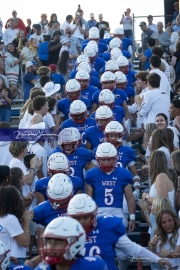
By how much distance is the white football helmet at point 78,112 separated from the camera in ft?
40.2

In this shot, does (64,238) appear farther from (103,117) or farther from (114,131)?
(103,117)

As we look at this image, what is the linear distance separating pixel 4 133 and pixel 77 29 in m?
12.0

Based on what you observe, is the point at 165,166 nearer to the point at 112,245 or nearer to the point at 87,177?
the point at 87,177

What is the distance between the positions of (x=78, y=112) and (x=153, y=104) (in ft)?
4.97

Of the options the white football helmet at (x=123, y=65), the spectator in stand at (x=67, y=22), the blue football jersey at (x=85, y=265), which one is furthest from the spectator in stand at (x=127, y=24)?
the blue football jersey at (x=85, y=265)

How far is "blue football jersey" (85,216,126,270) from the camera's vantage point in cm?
725

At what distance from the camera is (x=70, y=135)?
10.5m

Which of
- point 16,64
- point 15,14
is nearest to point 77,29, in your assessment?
point 15,14

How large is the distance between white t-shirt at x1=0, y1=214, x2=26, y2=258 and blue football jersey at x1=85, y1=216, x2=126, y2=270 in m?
0.86

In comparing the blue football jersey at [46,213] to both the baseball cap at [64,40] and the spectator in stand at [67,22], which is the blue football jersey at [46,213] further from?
the spectator in stand at [67,22]

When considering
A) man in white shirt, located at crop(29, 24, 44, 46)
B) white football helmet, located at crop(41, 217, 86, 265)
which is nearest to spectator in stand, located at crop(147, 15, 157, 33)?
man in white shirt, located at crop(29, 24, 44, 46)

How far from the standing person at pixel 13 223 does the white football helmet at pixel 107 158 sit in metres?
1.71

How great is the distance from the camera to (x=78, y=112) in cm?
1227

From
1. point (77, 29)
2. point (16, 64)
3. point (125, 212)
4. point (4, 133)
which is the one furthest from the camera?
point (77, 29)
